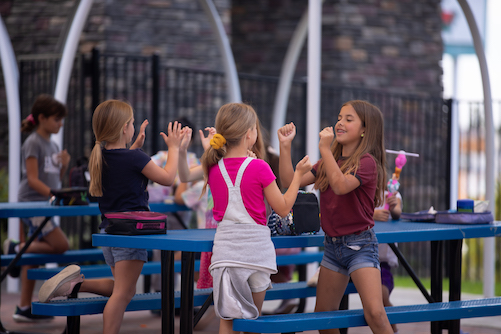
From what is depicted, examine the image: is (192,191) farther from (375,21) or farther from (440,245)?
(375,21)

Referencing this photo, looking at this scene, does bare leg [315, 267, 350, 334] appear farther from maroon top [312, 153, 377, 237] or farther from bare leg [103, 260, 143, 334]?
bare leg [103, 260, 143, 334]

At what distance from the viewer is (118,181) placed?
411 cm

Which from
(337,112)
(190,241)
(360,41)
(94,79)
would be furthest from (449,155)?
(190,241)

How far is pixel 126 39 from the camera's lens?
993 centimetres

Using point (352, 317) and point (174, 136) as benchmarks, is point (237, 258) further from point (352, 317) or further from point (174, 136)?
point (174, 136)

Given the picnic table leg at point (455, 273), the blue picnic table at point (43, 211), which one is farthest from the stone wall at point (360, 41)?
the picnic table leg at point (455, 273)

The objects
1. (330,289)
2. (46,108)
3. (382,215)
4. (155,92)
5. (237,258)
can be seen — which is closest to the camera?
(237,258)

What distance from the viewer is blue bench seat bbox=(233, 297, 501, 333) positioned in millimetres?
3498

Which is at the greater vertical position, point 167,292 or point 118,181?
point 118,181

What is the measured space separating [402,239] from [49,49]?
24.3ft

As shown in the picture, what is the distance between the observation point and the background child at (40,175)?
18.5 ft

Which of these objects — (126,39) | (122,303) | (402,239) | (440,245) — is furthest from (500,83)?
(122,303)

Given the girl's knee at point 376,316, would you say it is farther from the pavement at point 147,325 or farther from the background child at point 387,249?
the pavement at point 147,325

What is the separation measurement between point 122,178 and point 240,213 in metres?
0.91
